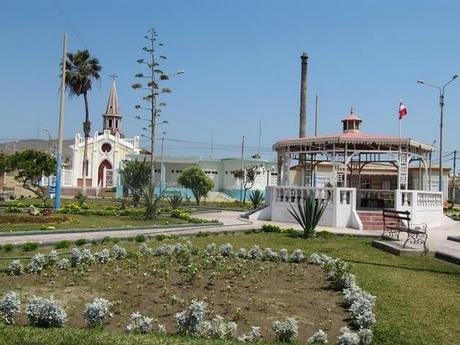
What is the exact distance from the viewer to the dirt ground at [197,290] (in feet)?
20.6

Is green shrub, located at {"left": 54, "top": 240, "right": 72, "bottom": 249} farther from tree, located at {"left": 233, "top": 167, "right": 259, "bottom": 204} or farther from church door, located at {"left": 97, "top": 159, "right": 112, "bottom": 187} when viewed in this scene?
church door, located at {"left": 97, "top": 159, "right": 112, "bottom": 187}

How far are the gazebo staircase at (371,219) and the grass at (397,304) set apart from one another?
25.0ft

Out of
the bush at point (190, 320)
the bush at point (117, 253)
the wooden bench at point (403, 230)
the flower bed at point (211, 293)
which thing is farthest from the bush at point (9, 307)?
the wooden bench at point (403, 230)

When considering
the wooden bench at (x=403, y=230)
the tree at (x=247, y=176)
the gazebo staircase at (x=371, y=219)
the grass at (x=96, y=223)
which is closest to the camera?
the wooden bench at (x=403, y=230)

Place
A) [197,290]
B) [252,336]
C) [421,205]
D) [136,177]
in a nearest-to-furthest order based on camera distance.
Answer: [252,336] → [197,290] → [421,205] → [136,177]

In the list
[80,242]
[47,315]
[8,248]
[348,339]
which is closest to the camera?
[348,339]

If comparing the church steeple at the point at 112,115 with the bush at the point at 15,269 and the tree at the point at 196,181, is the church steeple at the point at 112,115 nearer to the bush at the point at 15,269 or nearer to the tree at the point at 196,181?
the tree at the point at 196,181

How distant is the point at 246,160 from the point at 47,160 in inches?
1295

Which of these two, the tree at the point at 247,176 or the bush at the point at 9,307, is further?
the tree at the point at 247,176

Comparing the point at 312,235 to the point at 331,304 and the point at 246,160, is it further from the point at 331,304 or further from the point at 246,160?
the point at 246,160

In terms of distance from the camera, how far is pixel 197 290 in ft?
24.4

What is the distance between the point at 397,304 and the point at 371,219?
49.8 feet

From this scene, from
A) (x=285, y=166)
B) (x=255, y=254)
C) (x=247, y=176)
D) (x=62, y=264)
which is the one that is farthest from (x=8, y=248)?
(x=247, y=176)

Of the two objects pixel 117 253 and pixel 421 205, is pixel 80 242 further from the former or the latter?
pixel 421 205
